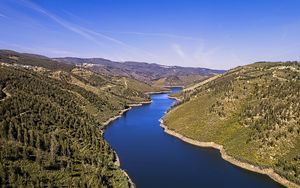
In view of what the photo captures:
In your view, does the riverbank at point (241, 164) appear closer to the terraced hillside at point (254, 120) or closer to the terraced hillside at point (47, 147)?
the terraced hillside at point (254, 120)

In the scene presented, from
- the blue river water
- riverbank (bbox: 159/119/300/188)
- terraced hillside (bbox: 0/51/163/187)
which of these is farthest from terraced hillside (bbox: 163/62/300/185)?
terraced hillside (bbox: 0/51/163/187)

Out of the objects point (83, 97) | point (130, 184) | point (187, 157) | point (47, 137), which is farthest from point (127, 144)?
point (83, 97)

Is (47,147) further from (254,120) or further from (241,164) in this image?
(254,120)

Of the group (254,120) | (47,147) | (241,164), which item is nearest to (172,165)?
(241,164)

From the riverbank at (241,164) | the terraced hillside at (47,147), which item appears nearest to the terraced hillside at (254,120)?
the riverbank at (241,164)

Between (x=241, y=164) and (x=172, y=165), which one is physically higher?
(x=241, y=164)
